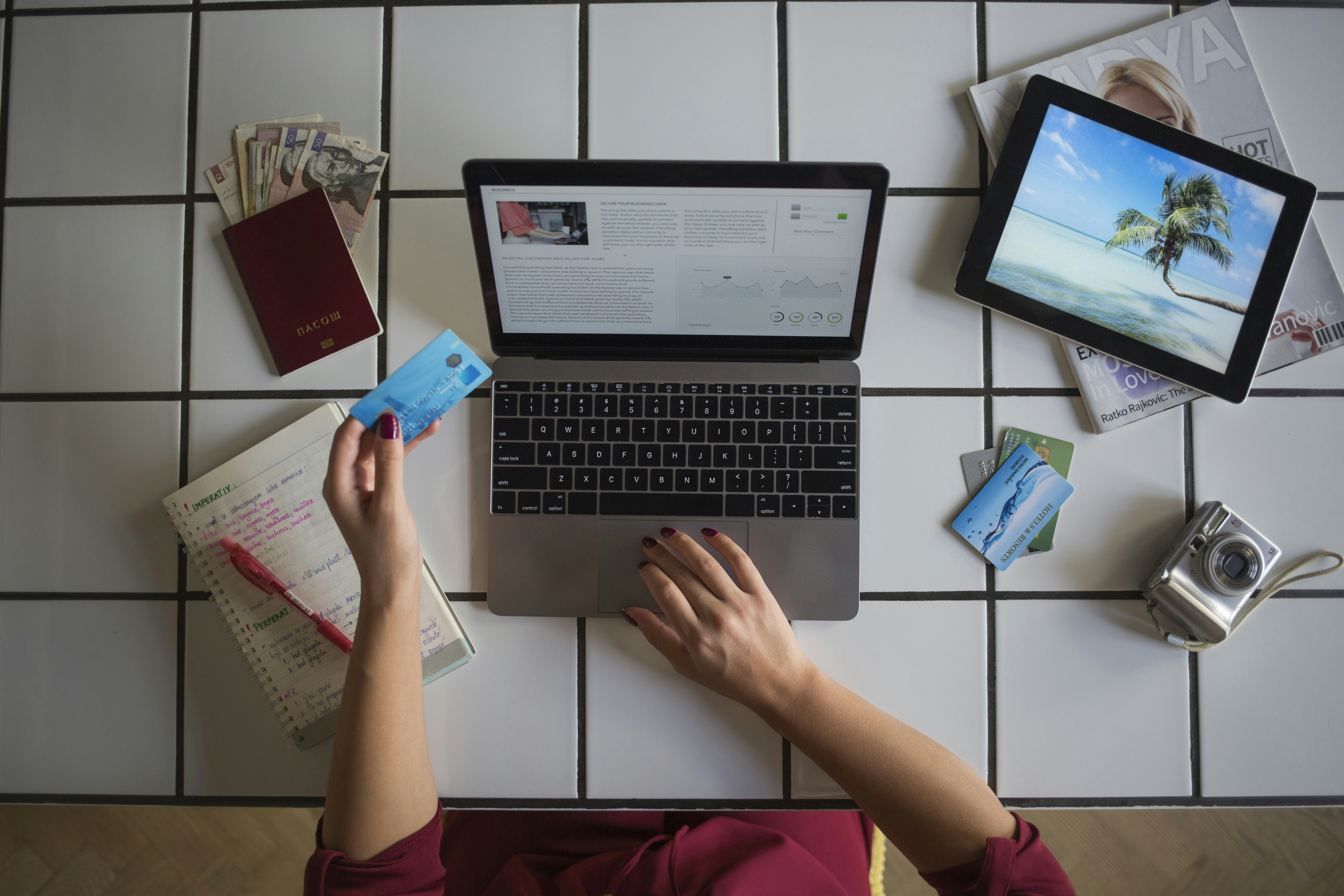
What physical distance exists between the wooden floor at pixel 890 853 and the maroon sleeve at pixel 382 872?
647 millimetres

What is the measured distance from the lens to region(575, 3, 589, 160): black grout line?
888 mm

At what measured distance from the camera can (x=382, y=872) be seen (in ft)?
2.23

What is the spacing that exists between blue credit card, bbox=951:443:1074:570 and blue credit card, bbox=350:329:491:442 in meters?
0.63

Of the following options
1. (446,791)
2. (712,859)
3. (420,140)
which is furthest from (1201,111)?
(446,791)

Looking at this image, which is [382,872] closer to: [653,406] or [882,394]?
[653,406]

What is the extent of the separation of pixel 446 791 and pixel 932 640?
65 cm

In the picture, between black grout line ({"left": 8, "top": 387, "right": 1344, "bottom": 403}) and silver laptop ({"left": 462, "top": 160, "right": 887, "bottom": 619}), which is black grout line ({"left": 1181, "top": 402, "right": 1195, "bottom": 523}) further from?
silver laptop ({"left": 462, "top": 160, "right": 887, "bottom": 619})

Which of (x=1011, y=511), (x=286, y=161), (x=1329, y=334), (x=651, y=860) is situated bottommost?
(x=651, y=860)

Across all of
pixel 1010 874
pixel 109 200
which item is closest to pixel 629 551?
pixel 1010 874

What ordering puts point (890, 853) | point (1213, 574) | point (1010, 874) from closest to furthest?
point (1010, 874) < point (1213, 574) < point (890, 853)

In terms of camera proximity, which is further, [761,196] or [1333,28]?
[1333,28]

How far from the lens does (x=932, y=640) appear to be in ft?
2.82

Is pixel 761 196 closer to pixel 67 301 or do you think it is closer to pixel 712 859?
pixel 712 859

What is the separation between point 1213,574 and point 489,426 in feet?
3.04
